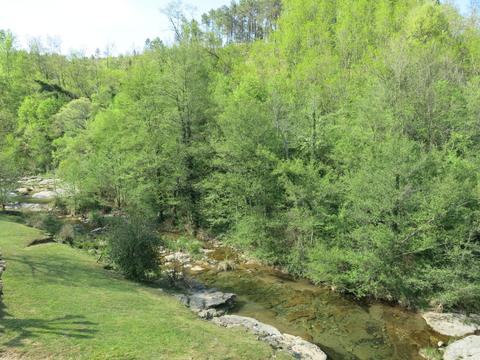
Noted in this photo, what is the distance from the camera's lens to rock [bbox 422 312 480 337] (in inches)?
606

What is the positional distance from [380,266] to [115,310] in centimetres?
1293

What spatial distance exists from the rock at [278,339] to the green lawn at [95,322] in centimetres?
89

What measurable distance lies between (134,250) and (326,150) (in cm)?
1458

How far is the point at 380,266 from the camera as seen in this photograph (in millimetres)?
17703

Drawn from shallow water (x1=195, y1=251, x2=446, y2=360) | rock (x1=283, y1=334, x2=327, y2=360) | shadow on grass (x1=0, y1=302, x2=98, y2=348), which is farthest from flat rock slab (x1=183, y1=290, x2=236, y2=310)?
shadow on grass (x1=0, y1=302, x2=98, y2=348)

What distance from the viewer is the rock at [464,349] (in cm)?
1298

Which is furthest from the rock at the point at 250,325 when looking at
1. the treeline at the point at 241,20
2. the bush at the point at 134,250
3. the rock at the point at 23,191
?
the treeline at the point at 241,20

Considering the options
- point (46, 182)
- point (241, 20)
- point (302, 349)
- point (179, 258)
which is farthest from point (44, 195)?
point (241, 20)

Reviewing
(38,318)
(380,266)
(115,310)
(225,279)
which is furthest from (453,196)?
(38,318)

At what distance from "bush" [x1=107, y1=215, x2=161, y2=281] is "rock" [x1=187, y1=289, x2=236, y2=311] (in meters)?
2.82

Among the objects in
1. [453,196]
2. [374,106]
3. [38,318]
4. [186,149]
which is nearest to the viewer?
[38,318]

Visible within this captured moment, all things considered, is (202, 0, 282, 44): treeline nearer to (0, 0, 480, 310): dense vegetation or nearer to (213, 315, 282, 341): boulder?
(0, 0, 480, 310): dense vegetation

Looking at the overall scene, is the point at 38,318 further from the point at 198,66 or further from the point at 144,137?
the point at 198,66

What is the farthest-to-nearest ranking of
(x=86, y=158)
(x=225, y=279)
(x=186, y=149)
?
(x=86, y=158) < (x=186, y=149) < (x=225, y=279)
